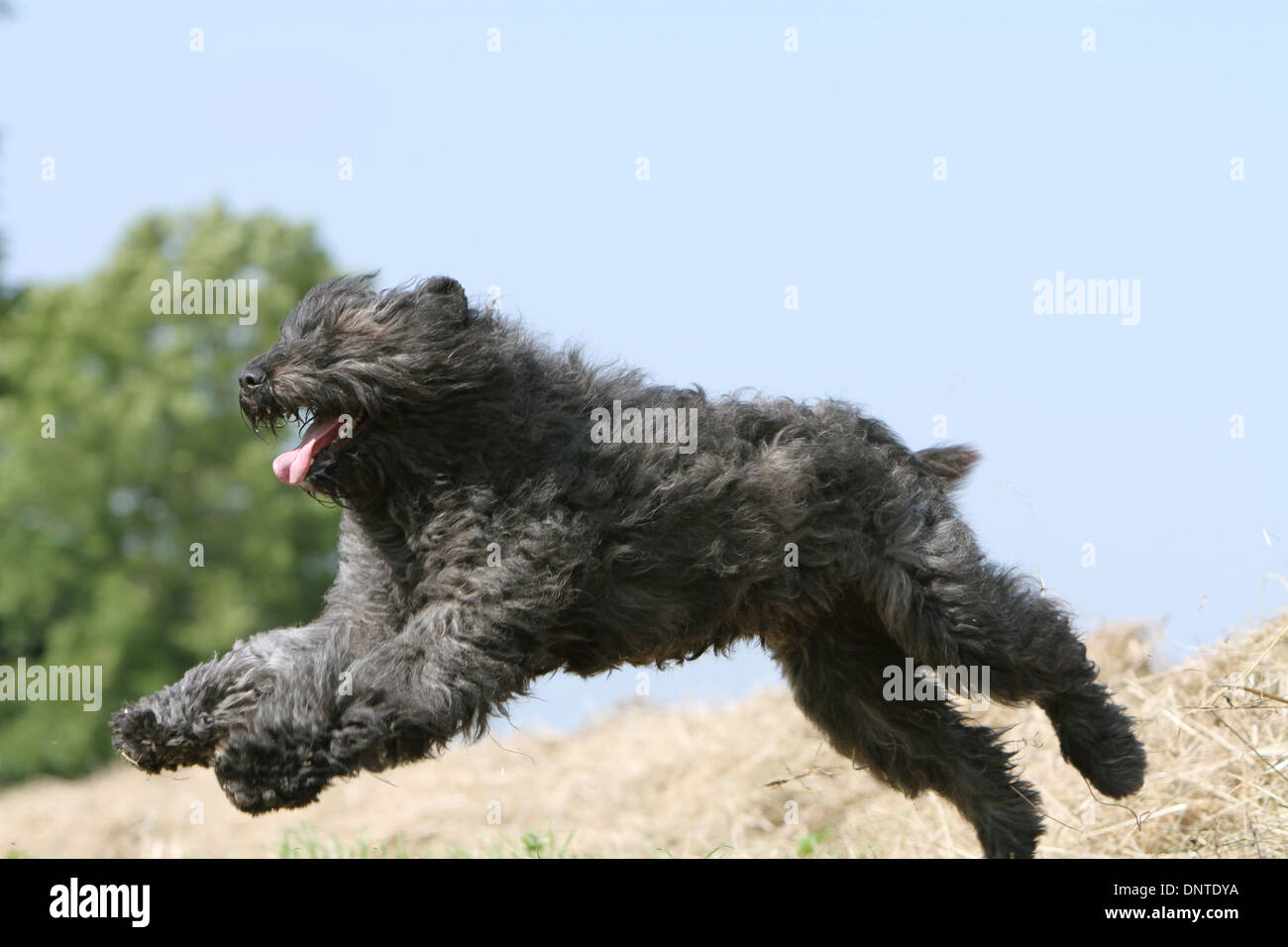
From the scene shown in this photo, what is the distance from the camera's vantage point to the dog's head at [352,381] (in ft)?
13.3

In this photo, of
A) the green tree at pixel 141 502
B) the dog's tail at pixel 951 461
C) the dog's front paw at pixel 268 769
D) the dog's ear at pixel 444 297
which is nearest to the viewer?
the dog's front paw at pixel 268 769

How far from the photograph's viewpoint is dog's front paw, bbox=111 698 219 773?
407cm

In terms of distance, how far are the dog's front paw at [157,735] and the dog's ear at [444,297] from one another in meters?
1.54

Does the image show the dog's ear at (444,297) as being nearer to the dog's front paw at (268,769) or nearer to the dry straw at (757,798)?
the dog's front paw at (268,769)

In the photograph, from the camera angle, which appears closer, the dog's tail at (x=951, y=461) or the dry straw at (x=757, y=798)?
the dog's tail at (x=951, y=461)

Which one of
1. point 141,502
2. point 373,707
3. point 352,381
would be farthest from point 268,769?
point 141,502

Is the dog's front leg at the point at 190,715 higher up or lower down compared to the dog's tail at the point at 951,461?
lower down

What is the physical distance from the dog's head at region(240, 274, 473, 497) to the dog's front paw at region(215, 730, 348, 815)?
0.82m

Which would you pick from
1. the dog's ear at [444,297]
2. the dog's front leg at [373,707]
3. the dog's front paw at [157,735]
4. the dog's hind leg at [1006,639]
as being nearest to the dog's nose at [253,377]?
the dog's ear at [444,297]

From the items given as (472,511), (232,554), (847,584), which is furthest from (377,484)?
(232,554)

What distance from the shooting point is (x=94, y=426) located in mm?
21500

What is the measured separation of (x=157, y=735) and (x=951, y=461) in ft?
11.5

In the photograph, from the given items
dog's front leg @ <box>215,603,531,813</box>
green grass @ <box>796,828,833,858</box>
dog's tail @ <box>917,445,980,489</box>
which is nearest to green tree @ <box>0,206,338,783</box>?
green grass @ <box>796,828,833,858</box>
